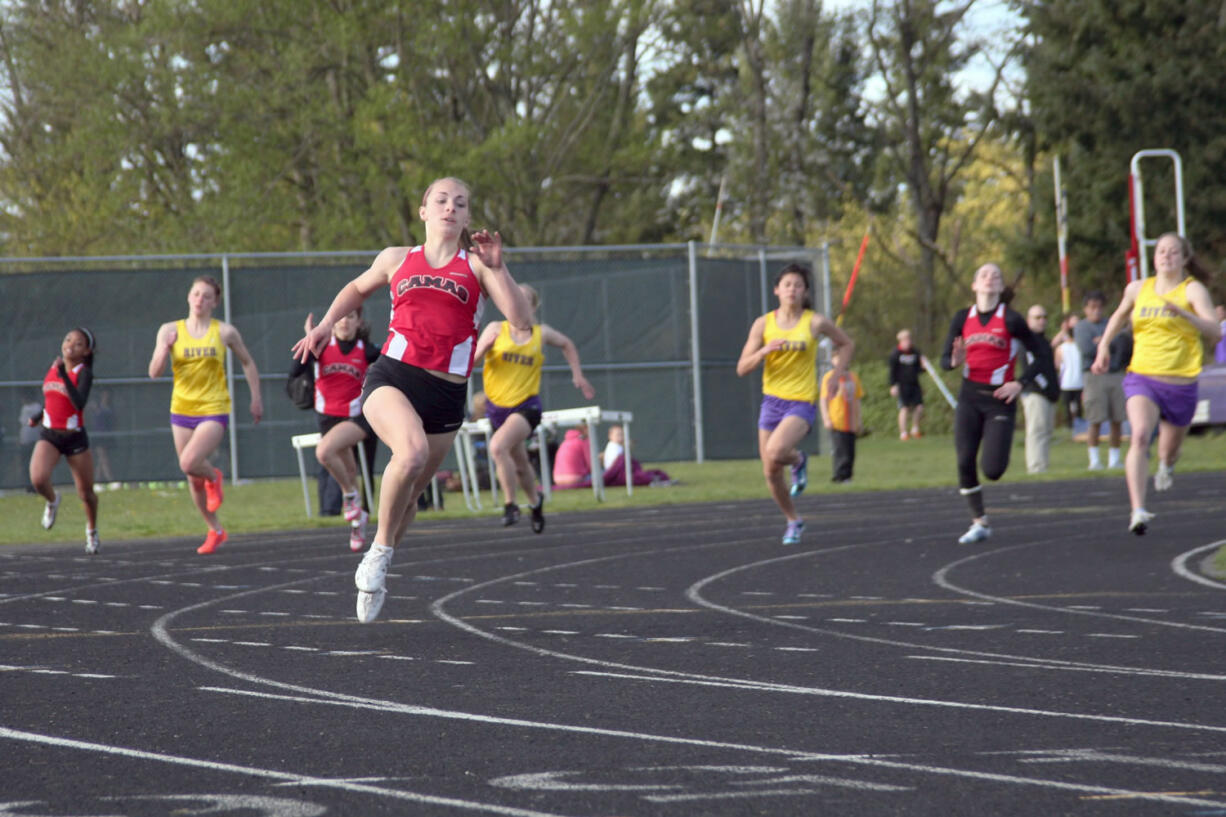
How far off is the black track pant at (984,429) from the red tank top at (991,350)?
0.08 metres

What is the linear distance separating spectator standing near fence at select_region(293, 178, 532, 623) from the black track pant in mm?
5224

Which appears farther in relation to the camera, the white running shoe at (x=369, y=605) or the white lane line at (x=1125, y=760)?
the white running shoe at (x=369, y=605)

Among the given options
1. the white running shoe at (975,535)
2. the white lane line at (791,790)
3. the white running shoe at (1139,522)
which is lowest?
the white lane line at (791,790)

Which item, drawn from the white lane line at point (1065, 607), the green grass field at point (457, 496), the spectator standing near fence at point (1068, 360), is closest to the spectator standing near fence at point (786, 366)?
the white lane line at point (1065, 607)

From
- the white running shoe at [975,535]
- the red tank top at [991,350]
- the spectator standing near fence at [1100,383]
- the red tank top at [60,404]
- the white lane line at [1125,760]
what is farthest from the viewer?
the spectator standing near fence at [1100,383]

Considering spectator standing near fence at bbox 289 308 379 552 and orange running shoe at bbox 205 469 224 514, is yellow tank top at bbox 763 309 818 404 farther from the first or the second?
orange running shoe at bbox 205 469 224 514

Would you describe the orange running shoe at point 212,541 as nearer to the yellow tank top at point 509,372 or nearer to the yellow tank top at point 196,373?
the yellow tank top at point 196,373

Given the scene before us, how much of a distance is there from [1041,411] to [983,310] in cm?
925

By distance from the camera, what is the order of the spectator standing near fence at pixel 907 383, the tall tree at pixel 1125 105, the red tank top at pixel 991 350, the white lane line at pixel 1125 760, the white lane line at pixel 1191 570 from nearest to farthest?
the white lane line at pixel 1125 760 < the white lane line at pixel 1191 570 < the red tank top at pixel 991 350 < the spectator standing near fence at pixel 907 383 < the tall tree at pixel 1125 105

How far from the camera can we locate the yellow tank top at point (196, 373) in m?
12.5

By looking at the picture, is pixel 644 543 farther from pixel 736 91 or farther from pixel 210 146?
pixel 736 91

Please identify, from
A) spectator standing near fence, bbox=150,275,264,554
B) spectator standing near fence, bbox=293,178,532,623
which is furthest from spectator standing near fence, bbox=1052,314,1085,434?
spectator standing near fence, bbox=293,178,532,623

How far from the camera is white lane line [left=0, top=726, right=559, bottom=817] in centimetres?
416

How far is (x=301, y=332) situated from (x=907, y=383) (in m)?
14.0
